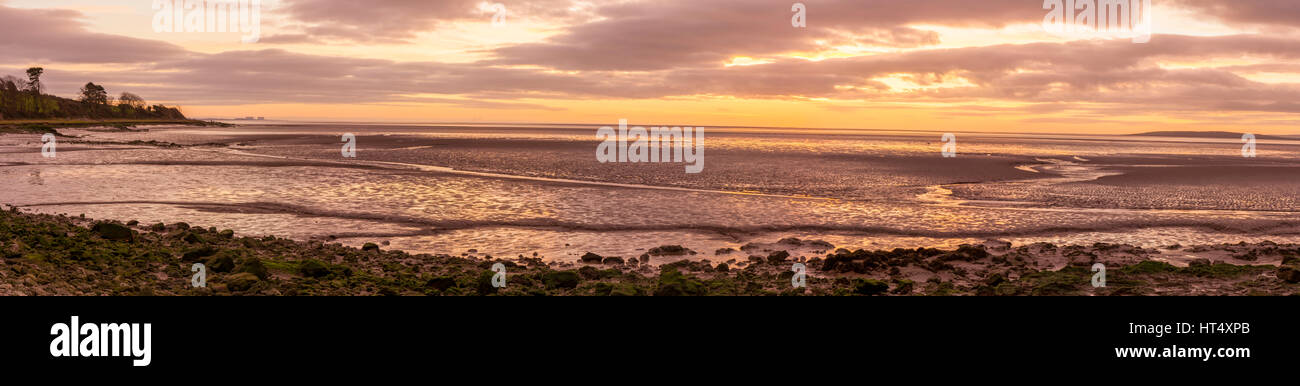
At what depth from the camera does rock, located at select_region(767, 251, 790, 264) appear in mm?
16820

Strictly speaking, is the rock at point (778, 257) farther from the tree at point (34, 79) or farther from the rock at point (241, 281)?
the tree at point (34, 79)

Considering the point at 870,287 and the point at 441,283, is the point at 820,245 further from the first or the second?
the point at 441,283

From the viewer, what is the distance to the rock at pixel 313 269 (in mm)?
13672

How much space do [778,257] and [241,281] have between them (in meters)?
10.8

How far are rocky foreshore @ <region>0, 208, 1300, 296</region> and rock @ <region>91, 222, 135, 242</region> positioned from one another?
28 mm

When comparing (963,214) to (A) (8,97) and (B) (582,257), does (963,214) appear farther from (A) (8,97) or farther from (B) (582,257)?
(A) (8,97)

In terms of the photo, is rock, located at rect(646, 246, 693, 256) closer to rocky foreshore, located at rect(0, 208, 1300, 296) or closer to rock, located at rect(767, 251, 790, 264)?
rocky foreshore, located at rect(0, 208, 1300, 296)

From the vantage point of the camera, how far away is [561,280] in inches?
535

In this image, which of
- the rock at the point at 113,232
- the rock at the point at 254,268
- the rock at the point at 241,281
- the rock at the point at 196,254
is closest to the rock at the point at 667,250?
the rock at the point at 254,268

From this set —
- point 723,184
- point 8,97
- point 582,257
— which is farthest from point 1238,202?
point 8,97

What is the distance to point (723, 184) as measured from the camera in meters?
37.9

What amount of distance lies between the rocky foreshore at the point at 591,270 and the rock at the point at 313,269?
0.16 feet

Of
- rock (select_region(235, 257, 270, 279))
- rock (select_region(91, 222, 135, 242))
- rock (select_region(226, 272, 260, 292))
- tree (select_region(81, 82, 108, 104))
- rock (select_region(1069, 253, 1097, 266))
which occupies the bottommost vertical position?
rock (select_region(1069, 253, 1097, 266))

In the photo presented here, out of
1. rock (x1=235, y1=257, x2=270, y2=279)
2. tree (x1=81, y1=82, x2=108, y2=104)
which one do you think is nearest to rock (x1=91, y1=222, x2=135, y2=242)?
rock (x1=235, y1=257, x2=270, y2=279)
